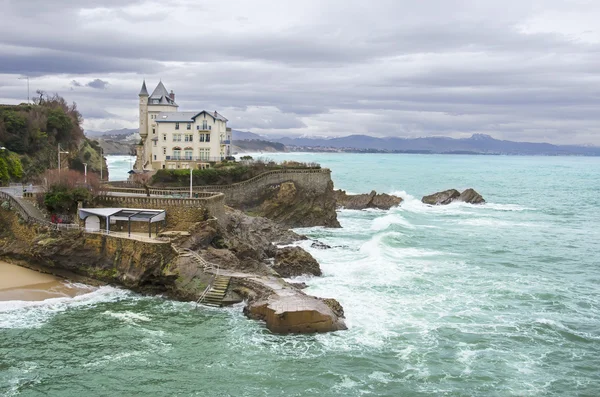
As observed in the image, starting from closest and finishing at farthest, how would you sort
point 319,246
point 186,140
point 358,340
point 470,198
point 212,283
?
1. point 358,340
2. point 212,283
3. point 319,246
4. point 186,140
5. point 470,198

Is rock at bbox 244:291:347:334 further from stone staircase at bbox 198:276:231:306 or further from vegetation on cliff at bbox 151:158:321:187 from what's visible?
vegetation on cliff at bbox 151:158:321:187

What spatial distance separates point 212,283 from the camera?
105 ft

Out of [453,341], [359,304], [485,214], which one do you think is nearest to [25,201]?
[359,304]

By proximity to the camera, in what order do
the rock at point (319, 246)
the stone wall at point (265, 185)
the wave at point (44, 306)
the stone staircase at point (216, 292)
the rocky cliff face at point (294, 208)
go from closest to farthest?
the wave at point (44, 306), the stone staircase at point (216, 292), the rock at point (319, 246), the stone wall at point (265, 185), the rocky cliff face at point (294, 208)

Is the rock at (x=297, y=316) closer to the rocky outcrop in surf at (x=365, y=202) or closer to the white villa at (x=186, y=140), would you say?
the white villa at (x=186, y=140)

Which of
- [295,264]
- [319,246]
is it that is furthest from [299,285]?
[319,246]

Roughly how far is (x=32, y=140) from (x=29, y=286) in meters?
34.3

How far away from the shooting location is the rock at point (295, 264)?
3712cm

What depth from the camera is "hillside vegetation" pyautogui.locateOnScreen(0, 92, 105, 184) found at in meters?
55.9

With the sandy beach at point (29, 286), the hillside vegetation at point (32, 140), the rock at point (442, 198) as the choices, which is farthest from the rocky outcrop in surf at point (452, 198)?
the sandy beach at point (29, 286)

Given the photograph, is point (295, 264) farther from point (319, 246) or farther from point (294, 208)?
point (294, 208)

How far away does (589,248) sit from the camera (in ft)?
164

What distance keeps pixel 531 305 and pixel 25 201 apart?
3362 cm

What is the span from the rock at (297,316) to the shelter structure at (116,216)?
1204 cm
